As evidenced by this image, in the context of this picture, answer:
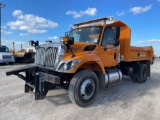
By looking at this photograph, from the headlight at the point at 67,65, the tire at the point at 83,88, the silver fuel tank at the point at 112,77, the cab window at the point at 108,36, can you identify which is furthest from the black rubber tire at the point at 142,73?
the headlight at the point at 67,65

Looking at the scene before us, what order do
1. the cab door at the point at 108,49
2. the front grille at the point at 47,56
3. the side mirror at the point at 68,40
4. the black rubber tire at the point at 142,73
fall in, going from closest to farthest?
the side mirror at the point at 68,40
the front grille at the point at 47,56
the cab door at the point at 108,49
the black rubber tire at the point at 142,73

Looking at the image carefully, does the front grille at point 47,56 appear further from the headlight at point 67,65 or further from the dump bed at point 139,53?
the dump bed at point 139,53

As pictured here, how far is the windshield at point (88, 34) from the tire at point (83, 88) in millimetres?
1345

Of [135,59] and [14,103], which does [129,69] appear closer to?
[135,59]

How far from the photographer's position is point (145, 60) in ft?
31.7

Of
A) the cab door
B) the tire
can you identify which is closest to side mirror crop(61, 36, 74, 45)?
the tire

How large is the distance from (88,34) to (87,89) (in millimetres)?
2060

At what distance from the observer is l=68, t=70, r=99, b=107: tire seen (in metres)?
4.97

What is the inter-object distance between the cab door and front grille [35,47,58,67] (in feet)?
5.67

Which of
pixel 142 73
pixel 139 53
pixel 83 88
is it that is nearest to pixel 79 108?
pixel 83 88

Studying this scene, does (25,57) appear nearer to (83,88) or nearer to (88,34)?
(88,34)

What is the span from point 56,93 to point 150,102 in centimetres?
324

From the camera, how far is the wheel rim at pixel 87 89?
205 inches

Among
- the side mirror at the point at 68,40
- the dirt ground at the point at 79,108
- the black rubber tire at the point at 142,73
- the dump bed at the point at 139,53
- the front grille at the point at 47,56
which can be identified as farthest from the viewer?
the black rubber tire at the point at 142,73
